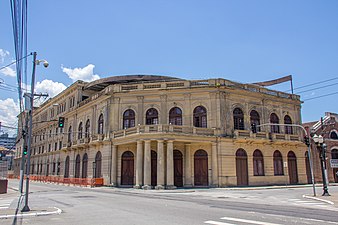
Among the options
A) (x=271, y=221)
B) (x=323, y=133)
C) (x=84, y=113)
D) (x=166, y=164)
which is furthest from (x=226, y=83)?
(x=271, y=221)

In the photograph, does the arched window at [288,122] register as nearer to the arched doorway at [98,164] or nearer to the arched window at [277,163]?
the arched window at [277,163]

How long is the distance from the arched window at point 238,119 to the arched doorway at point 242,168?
2792 millimetres

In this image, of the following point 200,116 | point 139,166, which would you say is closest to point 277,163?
point 200,116

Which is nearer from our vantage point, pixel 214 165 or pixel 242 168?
pixel 214 165

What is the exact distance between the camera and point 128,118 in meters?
37.1

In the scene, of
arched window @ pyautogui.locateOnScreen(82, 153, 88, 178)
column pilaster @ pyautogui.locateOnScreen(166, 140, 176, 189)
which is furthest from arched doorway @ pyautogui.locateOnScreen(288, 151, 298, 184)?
arched window @ pyautogui.locateOnScreen(82, 153, 88, 178)

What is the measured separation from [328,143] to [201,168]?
69.8 ft

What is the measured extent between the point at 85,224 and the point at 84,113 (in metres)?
36.3

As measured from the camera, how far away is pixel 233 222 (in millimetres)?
10297

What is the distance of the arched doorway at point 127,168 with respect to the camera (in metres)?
35.1

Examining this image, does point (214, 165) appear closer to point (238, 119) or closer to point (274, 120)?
point (238, 119)

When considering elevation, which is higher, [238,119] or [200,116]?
[200,116]

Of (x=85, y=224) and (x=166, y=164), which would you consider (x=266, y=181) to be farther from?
(x=85, y=224)

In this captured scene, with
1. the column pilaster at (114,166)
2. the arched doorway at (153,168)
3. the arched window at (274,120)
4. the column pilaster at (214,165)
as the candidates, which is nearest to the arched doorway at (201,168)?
the column pilaster at (214,165)
